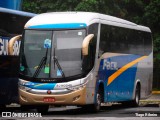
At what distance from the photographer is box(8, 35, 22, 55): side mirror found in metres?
22.5

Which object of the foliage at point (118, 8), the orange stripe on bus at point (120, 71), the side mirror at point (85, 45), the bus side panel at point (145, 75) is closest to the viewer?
the side mirror at point (85, 45)

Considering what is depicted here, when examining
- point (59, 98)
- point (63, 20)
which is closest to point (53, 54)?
point (63, 20)

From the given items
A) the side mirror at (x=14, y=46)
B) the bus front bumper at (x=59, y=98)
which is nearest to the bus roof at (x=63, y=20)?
the side mirror at (x=14, y=46)

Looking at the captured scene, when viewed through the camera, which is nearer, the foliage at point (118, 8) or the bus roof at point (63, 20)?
the bus roof at point (63, 20)

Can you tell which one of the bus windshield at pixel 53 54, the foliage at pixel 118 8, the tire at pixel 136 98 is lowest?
the tire at pixel 136 98

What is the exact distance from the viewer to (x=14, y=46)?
24.3 meters

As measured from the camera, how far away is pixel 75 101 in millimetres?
21922

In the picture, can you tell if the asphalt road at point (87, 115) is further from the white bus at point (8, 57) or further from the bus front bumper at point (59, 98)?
the white bus at point (8, 57)

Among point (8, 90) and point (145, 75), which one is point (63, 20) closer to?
point (8, 90)

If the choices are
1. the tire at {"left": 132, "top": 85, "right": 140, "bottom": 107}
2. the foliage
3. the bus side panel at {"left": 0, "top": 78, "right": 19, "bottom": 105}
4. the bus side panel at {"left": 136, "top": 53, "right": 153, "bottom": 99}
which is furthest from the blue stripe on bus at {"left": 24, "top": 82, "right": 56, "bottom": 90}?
the foliage

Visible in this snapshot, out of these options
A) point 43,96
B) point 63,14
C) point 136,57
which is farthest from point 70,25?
point 136,57

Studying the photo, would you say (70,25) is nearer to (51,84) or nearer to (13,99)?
(51,84)

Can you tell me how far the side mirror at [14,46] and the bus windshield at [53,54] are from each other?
431mm

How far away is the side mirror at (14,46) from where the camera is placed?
22.5 metres
